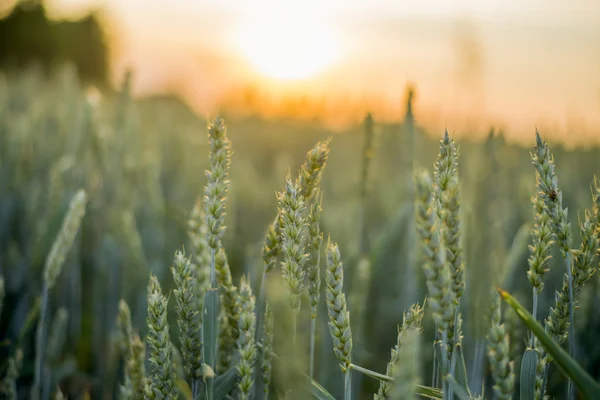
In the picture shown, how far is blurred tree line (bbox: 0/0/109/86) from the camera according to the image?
21.1 metres

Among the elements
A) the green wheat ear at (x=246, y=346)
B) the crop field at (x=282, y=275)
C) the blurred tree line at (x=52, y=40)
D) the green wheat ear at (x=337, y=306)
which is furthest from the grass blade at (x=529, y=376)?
the blurred tree line at (x=52, y=40)

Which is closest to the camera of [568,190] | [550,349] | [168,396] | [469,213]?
[550,349]

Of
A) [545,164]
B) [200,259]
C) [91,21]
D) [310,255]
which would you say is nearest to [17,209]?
[200,259]

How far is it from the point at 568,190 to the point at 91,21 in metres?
23.8

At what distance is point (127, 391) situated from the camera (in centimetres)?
97

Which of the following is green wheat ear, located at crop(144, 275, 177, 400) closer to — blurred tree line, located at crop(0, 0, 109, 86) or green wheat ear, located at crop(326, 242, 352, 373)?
green wheat ear, located at crop(326, 242, 352, 373)

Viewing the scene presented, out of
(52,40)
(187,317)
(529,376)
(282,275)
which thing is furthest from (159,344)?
(52,40)

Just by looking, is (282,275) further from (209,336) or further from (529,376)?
(529,376)

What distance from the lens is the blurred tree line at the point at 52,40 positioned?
2112 cm

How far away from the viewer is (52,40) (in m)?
22.0

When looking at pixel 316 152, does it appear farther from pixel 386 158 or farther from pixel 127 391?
pixel 386 158

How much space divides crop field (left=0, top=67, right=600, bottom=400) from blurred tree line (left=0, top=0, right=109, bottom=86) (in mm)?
A: 19631

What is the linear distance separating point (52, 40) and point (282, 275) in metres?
24.5

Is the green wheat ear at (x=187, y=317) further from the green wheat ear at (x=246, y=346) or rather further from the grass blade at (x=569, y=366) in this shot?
the grass blade at (x=569, y=366)
